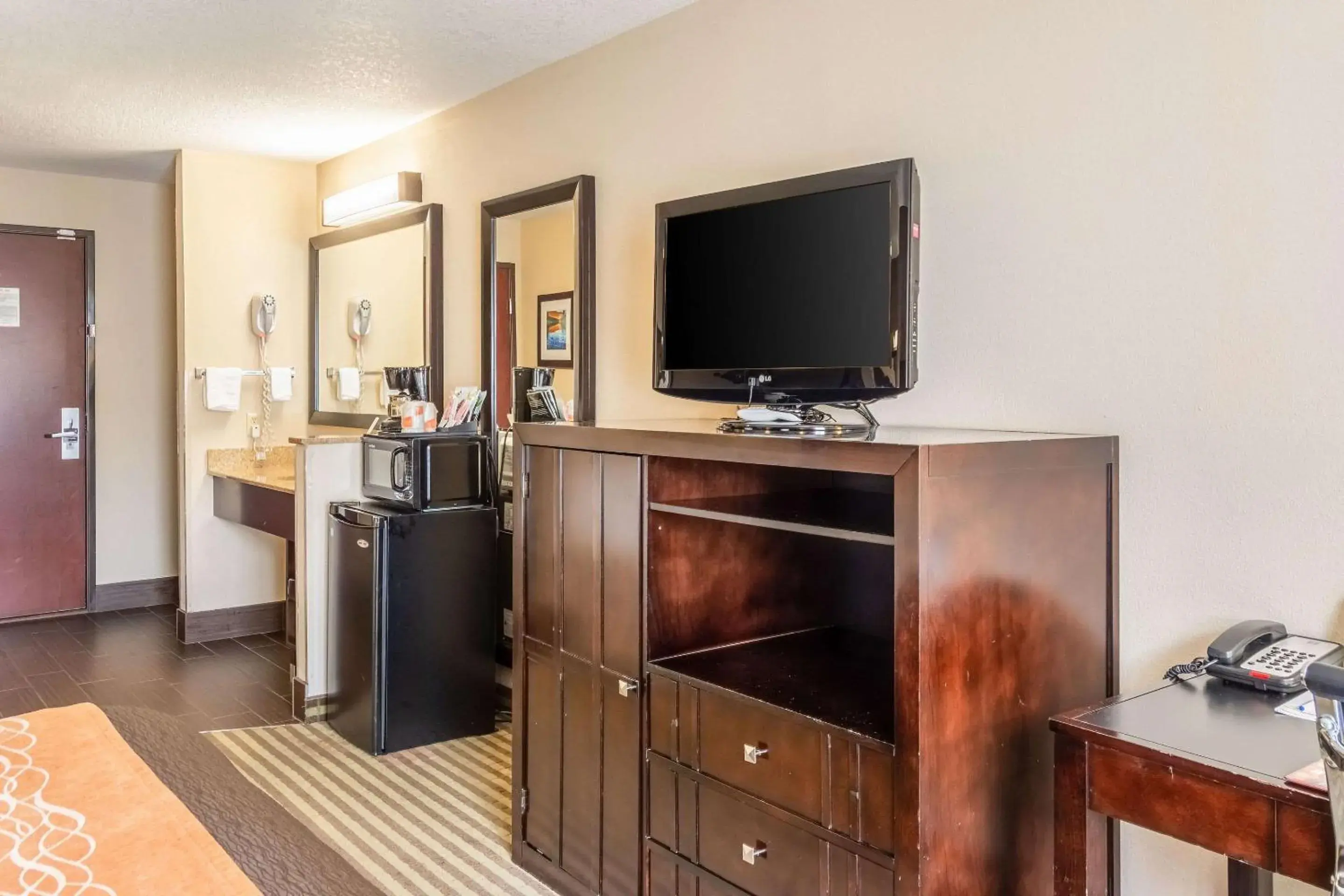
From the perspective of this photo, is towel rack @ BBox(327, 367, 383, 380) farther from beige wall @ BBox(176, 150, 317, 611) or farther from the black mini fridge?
the black mini fridge

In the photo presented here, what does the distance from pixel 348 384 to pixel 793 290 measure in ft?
10.2

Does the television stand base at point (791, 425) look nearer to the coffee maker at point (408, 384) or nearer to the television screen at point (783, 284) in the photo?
the television screen at point (783, 284)

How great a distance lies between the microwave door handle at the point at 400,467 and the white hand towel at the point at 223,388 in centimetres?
186

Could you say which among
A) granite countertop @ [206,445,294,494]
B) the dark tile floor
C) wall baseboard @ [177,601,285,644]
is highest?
granite countertop @ [206,445,294,494]

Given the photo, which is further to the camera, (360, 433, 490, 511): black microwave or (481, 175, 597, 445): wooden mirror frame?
(360, 433, 490, 511): black microwave

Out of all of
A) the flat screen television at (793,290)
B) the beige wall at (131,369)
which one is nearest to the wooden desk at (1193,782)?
the flat screen television at (793,290)

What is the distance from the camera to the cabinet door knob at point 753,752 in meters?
1.88

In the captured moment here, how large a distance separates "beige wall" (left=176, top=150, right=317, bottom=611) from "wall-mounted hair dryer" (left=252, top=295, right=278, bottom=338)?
0.03 meters

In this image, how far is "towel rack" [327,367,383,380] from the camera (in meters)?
4.54

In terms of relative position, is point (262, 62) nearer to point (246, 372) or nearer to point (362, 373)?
point (362, 373)

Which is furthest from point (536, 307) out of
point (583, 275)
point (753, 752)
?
point (753, 752)

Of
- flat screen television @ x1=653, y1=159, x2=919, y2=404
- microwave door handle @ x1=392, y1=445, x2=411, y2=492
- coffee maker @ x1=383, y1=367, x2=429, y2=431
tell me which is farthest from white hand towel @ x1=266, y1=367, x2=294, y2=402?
flat screen television @ x1=653, y1=159, x2=919, y2=404

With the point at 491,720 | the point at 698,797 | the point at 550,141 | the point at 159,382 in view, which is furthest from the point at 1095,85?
the point at 159,382

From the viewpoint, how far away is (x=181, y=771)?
1.51 meters
